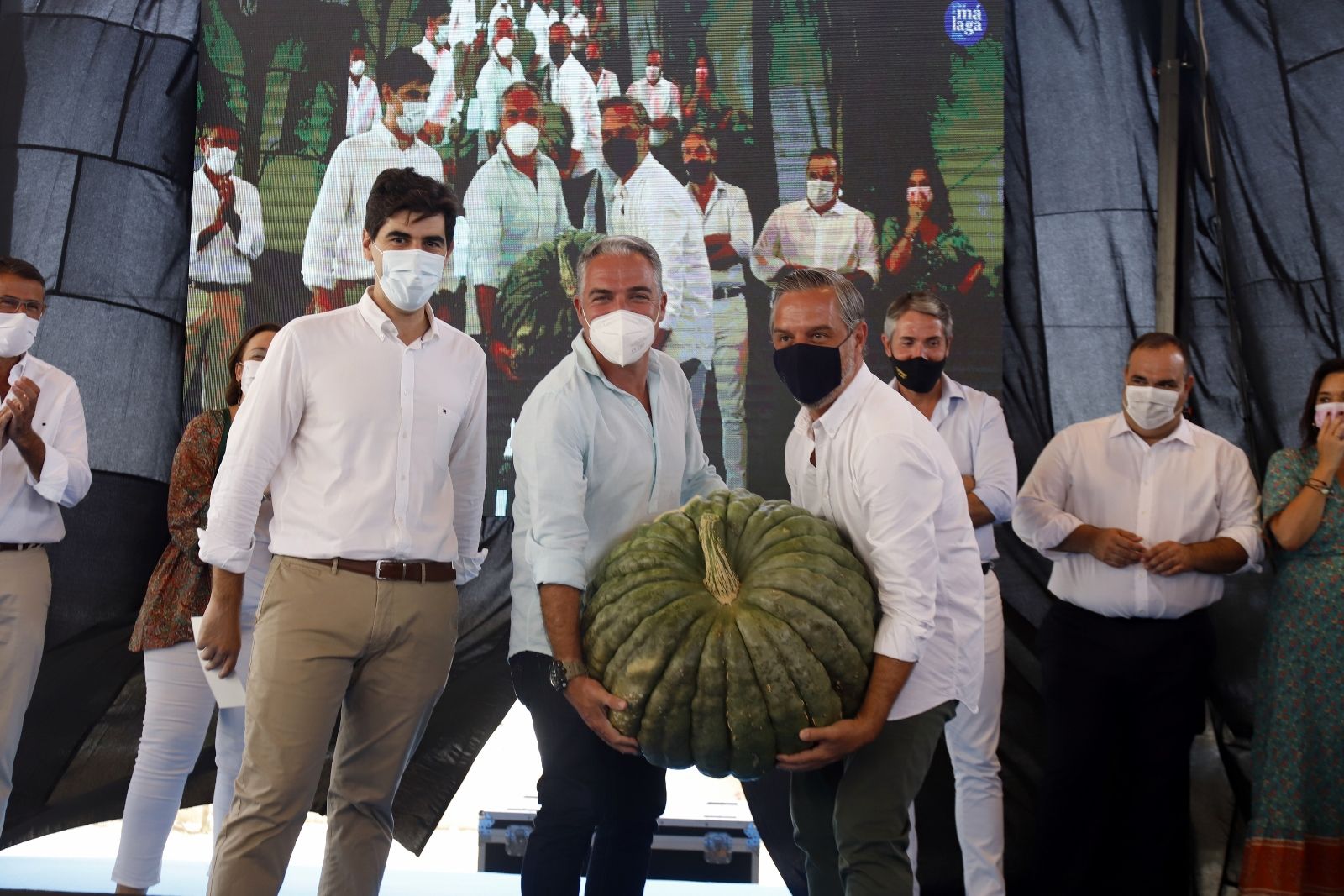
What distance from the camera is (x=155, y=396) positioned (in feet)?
15.9

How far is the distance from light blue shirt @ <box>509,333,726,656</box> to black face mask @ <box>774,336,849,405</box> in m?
0.38

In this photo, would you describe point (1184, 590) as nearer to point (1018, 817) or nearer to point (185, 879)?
point (1018, 817)

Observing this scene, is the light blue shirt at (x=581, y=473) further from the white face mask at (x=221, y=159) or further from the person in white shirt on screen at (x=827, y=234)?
the white face mask at (x=221, y=159)

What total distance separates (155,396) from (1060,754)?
12.4 feet

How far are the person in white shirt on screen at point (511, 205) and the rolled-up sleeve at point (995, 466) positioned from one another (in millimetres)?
1872

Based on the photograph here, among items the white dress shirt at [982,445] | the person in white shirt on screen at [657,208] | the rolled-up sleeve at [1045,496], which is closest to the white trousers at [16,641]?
the person in white shirt on screen at [657,208]

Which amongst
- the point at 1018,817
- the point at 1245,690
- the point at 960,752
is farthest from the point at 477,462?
the point at 1245,690

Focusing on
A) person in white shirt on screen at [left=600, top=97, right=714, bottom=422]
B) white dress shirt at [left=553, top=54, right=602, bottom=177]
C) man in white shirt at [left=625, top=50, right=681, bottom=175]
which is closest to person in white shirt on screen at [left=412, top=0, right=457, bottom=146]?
white dress shirt at [left=553, top=54, right=602, bottom=177]

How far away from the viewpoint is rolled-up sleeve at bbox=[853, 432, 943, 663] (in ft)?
7.24

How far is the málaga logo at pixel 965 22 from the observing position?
470 cm

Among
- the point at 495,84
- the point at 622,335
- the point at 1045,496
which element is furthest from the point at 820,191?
the point at 622,335

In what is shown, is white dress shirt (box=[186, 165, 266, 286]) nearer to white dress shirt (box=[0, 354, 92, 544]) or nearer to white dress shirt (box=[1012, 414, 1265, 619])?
white dress shirt (box=[0, 354, 92, 544])

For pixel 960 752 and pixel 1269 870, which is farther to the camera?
pixel 960 752

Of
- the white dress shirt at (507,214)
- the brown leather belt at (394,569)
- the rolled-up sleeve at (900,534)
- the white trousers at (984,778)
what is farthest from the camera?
the white dress shirt at (507,214)
